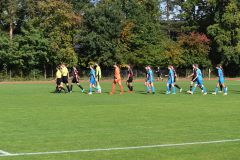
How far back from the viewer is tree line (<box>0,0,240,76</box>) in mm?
67188

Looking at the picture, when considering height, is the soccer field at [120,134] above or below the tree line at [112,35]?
below

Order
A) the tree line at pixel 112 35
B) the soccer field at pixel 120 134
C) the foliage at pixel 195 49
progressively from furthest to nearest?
the foliage at pixel 195 49, the tree line at pixel 112 35, the soccer field at pixel 120 134

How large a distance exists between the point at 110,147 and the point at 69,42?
59446mm

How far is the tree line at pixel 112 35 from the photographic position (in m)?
67.2

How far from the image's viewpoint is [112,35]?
2758 inches

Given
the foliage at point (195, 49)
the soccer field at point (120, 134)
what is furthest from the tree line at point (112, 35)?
the soccer field at point (120, 134)

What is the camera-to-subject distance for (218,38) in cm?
7512

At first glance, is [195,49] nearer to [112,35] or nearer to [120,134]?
[112,35]

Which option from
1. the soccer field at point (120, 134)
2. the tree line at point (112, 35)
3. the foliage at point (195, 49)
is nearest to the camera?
the soccer field at point (120, 134)

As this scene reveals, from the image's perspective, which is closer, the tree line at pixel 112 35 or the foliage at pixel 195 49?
the tree line at pixel 112 35

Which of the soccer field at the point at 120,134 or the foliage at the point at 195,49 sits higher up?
the foliage at the point at 195,49

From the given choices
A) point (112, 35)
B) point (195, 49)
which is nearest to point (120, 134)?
point (112, 35)

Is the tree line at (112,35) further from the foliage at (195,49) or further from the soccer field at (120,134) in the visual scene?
the soccer field at (120,134)

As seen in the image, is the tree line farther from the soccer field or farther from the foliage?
the soccer field
